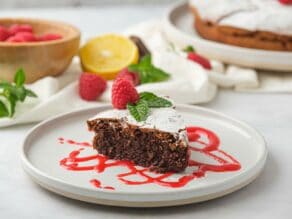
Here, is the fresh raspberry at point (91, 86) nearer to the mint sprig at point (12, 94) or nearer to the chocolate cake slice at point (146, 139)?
the mint sprig at point (12, 94)

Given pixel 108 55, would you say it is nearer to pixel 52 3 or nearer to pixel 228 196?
pixel 228 196

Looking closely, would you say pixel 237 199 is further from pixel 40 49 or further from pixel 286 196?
pixel 40 49

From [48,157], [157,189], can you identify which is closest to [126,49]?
[48,157]

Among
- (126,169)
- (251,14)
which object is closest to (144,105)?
(126,169)

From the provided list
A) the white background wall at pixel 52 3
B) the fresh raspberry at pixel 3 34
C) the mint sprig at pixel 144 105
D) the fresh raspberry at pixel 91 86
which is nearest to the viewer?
the mint sprig at pixel 144 105

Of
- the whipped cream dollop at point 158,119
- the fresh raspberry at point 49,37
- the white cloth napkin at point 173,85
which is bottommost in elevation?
the white cloth napkin at point 173,85

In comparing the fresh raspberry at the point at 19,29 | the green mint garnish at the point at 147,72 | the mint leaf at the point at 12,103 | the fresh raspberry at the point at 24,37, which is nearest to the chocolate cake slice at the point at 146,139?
the mint leaf at the point at 12,103

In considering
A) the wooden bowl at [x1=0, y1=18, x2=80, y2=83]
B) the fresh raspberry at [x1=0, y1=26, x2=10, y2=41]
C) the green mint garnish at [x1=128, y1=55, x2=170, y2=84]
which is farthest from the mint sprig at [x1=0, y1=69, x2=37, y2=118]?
the green mint garnish at [x1=128, y1=55, x2=170, y2=84]
